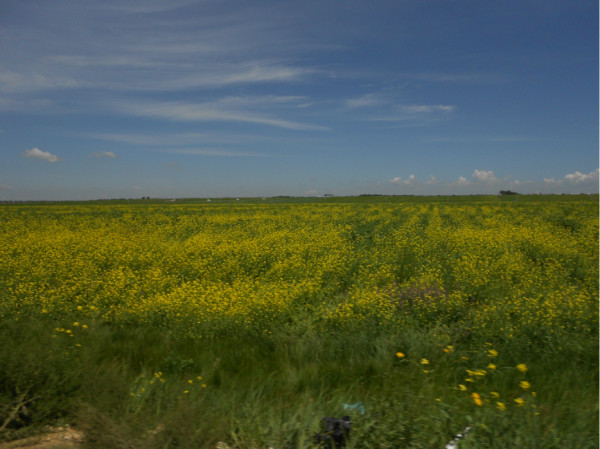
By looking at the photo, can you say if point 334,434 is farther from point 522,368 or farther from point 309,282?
point 309,282

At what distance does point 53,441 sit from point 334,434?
86.8 inches

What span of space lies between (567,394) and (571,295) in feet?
10.9

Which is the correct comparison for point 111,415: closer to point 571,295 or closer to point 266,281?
point 266,281

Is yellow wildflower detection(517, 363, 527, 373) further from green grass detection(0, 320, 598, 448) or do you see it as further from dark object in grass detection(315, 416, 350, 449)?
dark object in grass detection(315, 416, 350, 449)

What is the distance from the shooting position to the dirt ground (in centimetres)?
277

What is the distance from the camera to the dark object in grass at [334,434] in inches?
108

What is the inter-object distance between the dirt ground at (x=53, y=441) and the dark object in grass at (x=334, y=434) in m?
1.82

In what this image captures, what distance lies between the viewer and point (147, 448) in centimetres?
250

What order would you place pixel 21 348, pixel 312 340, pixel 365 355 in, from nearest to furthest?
pixel 21 348
pixel 365 355
pixel 312 340

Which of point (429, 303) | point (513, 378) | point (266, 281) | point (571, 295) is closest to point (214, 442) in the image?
point (513, 378)

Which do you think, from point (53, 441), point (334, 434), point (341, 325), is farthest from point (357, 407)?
point (53, 441)

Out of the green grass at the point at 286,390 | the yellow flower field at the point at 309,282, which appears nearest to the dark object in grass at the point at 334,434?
the green grass at the point at 286,390

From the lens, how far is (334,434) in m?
2.76

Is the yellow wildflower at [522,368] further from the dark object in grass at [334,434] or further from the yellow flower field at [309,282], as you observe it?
the dark object in grass at [334,434]
